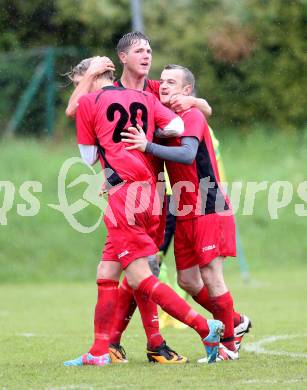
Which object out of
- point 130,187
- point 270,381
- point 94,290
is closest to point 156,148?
point 130,187

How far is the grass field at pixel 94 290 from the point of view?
581 cm

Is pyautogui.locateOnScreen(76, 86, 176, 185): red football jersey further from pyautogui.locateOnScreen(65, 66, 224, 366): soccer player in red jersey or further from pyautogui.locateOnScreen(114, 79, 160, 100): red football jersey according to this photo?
pyautogui.locateOnScreen(114, 79, 160, 100): red football jersey

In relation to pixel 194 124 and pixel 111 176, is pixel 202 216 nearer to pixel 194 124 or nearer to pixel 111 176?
pixel 194 124

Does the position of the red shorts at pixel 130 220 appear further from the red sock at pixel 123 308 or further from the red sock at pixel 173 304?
the red sock at pixel 123 308

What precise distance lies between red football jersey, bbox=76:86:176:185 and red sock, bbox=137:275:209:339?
2.20 ft

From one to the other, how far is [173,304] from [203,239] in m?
0.62

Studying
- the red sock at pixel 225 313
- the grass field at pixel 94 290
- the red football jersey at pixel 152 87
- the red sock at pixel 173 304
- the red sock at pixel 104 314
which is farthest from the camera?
the red football jersey at pixel 152 87

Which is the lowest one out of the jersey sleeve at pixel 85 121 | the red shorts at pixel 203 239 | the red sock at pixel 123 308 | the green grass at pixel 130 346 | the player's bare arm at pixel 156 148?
the green grass at pixel 130 346

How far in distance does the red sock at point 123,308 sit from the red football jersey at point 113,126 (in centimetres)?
95

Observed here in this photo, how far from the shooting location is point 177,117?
6.36 m

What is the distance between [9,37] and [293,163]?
573 cm

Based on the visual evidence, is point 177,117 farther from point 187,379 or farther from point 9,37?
point 9,37

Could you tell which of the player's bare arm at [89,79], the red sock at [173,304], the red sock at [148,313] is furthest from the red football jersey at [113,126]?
the red sock at [148,313]

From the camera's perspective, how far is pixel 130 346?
7547 mm
